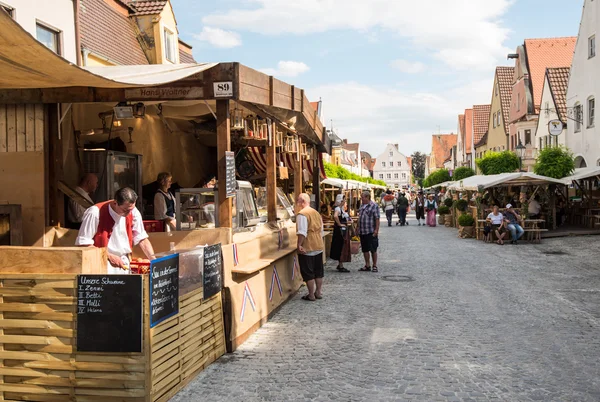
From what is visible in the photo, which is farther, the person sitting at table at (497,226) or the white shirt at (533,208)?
the white shirt at (533,208)

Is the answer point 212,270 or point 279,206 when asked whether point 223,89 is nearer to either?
point 212,270

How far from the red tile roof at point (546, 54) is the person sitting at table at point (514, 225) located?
25.8 metres

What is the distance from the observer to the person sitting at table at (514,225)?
1959 centimetres

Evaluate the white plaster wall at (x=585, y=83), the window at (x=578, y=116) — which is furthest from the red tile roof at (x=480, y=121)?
the window at (x=578, y=116)

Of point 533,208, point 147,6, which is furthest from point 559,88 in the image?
point 147,6

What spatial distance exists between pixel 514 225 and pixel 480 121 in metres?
45.4

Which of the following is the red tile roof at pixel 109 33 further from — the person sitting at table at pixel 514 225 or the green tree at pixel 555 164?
the green tree at pixel 555 164

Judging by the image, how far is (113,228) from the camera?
580 centimetres

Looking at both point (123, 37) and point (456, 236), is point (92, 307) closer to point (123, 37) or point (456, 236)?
point (123, 37)

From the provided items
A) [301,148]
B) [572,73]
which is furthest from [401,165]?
[301,148]

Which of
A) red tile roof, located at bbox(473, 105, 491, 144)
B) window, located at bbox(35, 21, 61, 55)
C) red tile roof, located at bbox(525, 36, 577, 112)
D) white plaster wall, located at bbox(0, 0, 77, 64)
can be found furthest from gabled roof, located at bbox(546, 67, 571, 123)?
window, located at bbox(35, 21, 61, 55)

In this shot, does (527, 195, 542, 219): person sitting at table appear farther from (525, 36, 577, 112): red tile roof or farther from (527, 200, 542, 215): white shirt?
(525, 36, 577, 112): red tile roof

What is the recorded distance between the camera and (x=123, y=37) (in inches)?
727

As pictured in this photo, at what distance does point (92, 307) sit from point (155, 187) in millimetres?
6385
